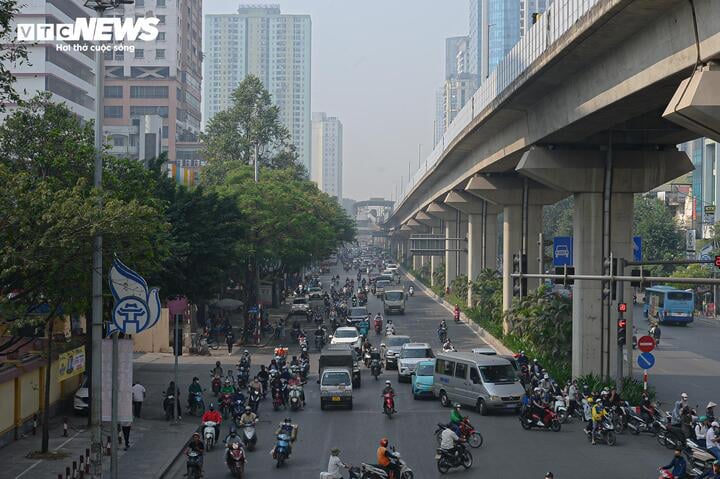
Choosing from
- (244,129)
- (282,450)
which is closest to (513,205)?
(282,450)

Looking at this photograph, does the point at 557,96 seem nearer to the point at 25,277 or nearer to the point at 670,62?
the point at 670,62

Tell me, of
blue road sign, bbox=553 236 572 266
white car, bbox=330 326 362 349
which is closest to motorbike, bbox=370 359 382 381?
white car, bbox=330 326 362 349

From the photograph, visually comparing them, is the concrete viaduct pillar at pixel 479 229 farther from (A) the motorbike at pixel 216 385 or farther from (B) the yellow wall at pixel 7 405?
(B) the yellow wall at pixel 7 405

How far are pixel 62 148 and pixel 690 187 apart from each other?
9546cm

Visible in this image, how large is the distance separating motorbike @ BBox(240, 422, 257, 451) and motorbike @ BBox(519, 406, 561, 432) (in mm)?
7960

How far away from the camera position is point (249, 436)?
25172 mm

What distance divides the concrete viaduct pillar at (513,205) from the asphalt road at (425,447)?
73.4ft

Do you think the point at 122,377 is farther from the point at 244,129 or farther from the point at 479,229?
the point at 244,129

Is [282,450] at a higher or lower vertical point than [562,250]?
lower

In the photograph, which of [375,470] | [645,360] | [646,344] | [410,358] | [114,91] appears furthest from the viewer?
[114,91]

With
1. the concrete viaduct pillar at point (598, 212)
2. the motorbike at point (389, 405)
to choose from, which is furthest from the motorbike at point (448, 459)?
the concrete viaduct pillar at point (598, 212)

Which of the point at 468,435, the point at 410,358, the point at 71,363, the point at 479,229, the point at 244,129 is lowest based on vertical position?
the point at 468,435

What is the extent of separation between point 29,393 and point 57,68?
66540mm

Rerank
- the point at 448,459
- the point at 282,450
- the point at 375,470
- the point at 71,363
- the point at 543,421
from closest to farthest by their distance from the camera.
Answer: the point at 375,470 < the point at 448,459 < the point at 282,450 < the point at 543,421 < the point at 71,363
